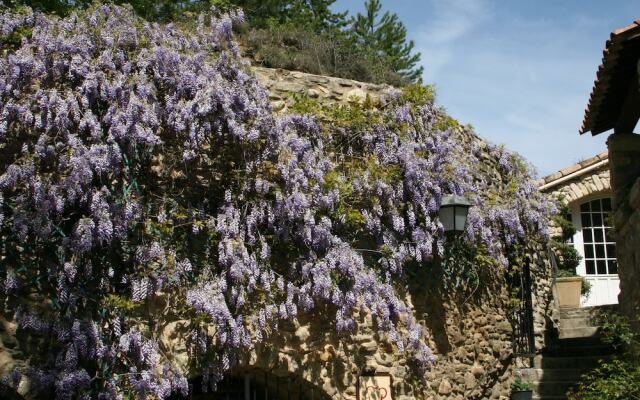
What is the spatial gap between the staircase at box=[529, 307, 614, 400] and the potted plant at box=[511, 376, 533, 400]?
0.25 meters

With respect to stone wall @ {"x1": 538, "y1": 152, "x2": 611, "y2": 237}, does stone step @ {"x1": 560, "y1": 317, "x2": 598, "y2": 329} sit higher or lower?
lower

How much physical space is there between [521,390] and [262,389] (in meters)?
2.97

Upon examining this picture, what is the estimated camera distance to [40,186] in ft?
17.1

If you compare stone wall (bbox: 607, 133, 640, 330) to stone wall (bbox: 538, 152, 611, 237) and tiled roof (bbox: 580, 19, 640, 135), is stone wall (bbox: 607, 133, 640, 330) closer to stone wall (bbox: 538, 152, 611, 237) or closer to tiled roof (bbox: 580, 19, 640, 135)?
tiled roof (bbox: 580, 19, 640, 135)

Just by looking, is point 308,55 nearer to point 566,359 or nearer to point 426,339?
point 426,339

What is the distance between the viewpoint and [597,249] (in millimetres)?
13094

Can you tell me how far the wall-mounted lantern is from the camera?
670 centimetres

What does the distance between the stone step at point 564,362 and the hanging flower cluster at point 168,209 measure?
259 centimetres

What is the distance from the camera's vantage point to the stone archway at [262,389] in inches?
248

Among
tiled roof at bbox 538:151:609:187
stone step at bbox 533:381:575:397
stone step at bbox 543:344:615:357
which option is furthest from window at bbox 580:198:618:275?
stone step at bbox 533:381:575:397

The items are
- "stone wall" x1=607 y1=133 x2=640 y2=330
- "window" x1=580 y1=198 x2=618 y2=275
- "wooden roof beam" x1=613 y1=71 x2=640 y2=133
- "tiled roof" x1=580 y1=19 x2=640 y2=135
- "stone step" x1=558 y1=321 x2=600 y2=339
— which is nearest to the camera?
"tiled roof" x1=580 y1=19 x2=640 y2=135

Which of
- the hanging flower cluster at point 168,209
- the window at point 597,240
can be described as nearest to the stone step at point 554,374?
the hanging flower cluster at point 168,209

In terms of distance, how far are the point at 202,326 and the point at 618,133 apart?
16.8 ft

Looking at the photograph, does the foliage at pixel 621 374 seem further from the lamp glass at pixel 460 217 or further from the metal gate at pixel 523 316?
the lamp glass at pixel 460 217
